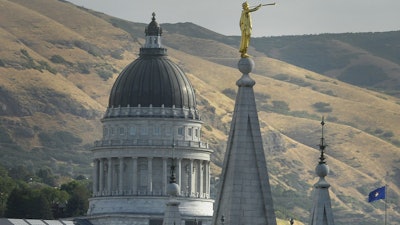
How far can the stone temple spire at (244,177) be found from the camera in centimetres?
9006

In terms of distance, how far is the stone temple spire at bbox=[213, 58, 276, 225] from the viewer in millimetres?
90062

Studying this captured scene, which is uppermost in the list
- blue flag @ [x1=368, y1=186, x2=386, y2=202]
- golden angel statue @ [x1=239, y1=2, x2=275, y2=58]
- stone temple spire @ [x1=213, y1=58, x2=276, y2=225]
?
blue flag @ [x1=368, y1=186, x2=386, y2=202]

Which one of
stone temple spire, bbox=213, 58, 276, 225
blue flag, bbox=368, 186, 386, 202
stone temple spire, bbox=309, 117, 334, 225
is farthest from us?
blue flag, bbox=368, 186, 386, 202

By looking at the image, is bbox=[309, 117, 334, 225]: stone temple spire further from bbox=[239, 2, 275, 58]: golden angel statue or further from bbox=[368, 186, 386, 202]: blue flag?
bbox=[368, 186, 386, 202]: blue flag

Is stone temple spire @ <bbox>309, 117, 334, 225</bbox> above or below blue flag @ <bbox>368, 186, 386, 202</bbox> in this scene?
below

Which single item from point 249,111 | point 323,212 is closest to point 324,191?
point 323,212

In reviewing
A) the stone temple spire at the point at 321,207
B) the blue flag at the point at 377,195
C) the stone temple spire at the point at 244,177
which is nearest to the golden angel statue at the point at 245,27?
the stone temple spire at the point at 244,177

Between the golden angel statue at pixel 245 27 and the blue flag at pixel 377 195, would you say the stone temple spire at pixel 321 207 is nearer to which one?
the golden angel statue at pixel 245 27

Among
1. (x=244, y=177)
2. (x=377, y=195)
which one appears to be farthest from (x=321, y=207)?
(x=377, y=195)

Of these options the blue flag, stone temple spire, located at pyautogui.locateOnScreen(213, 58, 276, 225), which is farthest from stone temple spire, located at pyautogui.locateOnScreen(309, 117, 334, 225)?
the blue flag

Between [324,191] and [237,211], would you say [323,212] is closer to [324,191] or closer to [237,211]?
[324,191]

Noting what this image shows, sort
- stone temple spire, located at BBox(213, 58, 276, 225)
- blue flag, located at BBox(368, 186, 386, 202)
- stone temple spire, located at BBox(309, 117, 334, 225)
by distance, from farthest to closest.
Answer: blue flag, located at BBox(368, 186, 386, 202), stone temple spire, located at BBox(309, 117, 334, 225), stone temple spire, located at BBox(213, 58, 276, 225)

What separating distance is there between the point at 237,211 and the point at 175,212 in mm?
23499

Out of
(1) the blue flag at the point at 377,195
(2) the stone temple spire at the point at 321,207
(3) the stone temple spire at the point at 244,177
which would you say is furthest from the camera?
(1) the blue flag at the point at 377,195
